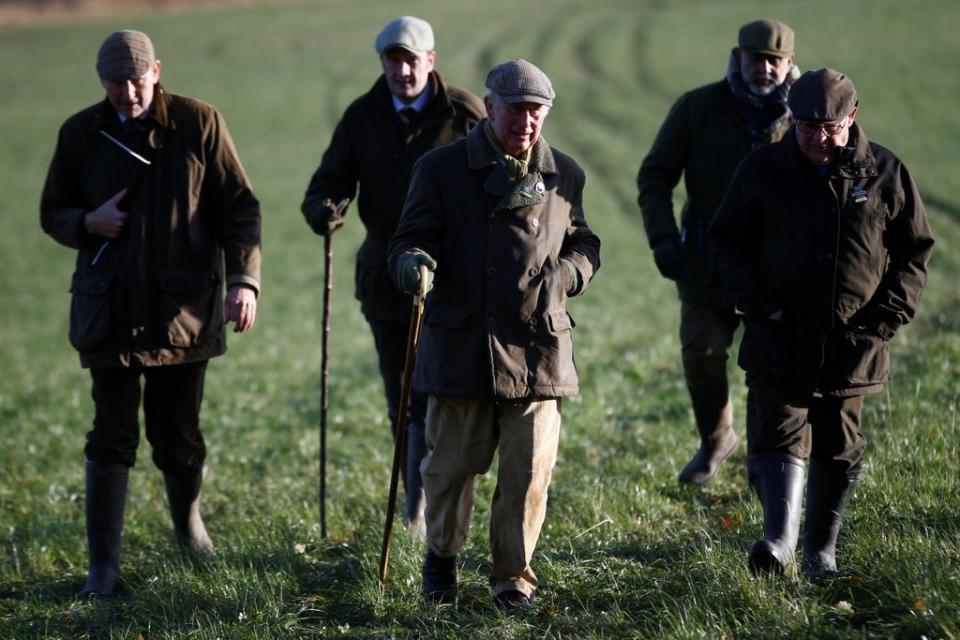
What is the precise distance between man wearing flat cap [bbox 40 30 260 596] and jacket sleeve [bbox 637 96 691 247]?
85.3 inches

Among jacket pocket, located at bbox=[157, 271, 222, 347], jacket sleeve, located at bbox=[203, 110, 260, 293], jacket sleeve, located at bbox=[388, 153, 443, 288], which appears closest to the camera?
jacket sleeve, located at bbox=[388, 153, 443, 288]

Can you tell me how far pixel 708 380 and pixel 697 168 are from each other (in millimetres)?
1204

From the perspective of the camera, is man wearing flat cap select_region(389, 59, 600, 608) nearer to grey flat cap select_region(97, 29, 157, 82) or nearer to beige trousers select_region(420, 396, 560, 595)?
beige trousers select_region(420, 396, 560, 595)

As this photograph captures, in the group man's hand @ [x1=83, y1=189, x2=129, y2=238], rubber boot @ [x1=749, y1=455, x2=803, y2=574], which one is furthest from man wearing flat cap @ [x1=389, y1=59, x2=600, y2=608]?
man's hand @ [x1=83, y1=189, x2=129, y2=238]

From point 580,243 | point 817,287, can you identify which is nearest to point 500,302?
point 580,243

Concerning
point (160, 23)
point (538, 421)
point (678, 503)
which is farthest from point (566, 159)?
point (160, 23)

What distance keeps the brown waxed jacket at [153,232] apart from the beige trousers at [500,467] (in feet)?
5.64

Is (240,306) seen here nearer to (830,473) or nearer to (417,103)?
(417,103)

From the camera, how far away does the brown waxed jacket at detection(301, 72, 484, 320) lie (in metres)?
6.69

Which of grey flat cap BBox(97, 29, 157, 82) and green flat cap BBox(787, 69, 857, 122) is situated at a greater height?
grey flat cap BBox(97, 29, 157, 82)

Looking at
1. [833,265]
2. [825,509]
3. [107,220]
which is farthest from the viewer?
[107,220]

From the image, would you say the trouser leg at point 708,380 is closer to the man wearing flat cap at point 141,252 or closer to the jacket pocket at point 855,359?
the jacket pocket at point 855,359

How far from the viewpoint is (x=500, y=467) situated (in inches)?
209

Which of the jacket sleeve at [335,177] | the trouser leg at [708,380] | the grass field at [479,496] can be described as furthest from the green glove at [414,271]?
the trouser leg at [708,380]
